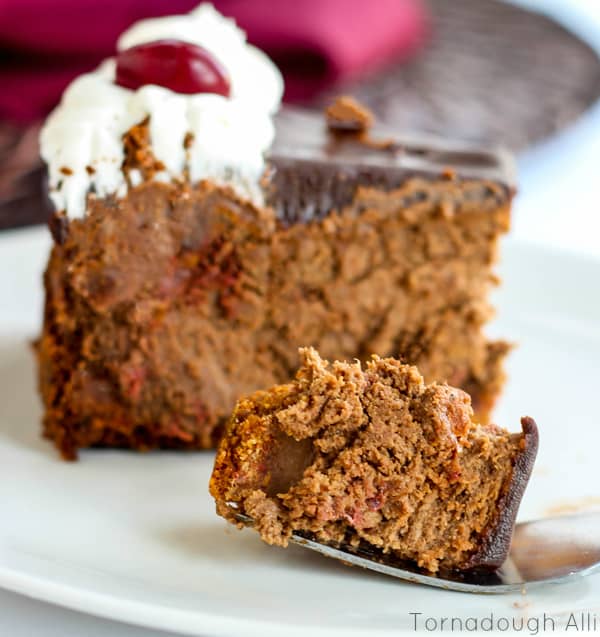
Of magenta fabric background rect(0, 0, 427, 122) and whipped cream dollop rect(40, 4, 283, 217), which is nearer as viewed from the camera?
whipped cream dollop rect(40, 4, 283, 217)

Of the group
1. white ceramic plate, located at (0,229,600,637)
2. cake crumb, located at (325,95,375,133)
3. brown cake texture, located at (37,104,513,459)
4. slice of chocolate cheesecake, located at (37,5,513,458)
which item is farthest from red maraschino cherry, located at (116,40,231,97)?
white ceramic plate, located at (0,229,600,637)

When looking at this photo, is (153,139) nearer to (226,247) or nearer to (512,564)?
(226,247)

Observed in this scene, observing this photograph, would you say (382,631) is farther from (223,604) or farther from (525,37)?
(525,37)

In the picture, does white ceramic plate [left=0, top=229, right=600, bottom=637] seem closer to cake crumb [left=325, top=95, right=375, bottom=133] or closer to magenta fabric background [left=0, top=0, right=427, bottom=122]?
cake crumb [left=325, top=95, right=375, bottom=133]

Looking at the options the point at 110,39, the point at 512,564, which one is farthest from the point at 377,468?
the point at 110,39

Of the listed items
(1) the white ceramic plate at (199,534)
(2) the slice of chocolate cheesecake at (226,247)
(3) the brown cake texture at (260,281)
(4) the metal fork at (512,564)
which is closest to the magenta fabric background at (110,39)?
(1) the white ceramic plate at (199,534)

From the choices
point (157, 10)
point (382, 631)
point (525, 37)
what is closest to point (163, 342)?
point (382, 631)
